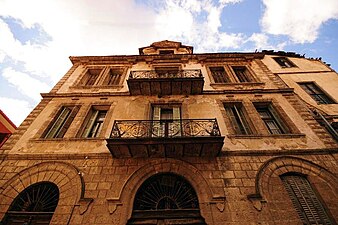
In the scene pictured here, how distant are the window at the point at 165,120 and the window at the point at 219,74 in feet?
12.3

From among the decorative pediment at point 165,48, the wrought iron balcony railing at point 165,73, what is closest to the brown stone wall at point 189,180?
the wrought iron balcony railing at point 165,73

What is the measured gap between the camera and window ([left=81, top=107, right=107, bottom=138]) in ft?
28.0

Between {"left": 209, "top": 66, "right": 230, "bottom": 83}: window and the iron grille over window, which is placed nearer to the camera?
the iron grille over window

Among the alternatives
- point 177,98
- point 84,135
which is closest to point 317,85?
point 177,98

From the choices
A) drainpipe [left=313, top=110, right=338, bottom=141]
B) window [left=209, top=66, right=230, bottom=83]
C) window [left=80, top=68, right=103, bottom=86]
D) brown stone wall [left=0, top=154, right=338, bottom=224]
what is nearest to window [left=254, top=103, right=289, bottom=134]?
brown stone wall [left=0, top=154, right=338, bottom=224]

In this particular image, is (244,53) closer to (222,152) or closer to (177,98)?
(177,98)

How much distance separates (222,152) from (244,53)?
29.0 feet

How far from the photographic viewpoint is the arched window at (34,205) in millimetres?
5883

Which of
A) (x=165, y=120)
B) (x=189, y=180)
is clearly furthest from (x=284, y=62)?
(x=189, y=180)

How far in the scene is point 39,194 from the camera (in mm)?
6480

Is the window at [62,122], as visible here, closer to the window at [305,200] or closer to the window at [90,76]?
the window at [90,76]

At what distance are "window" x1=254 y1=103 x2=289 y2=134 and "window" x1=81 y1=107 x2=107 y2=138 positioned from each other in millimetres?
7749

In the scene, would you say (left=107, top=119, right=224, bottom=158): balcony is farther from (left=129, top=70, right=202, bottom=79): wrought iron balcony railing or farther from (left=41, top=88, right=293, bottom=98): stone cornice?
(left=129, top=70, right=202, bottom=79): wrought iron balcony railing

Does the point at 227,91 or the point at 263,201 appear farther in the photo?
the point at 227,91
